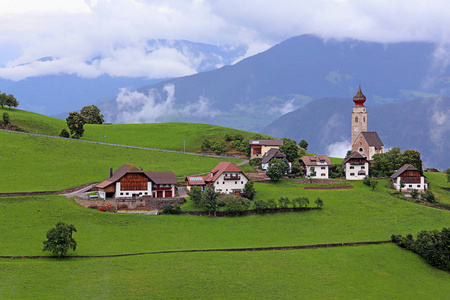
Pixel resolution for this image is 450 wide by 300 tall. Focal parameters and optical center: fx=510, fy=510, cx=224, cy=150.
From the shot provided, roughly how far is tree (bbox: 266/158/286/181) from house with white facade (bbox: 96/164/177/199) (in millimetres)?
25478

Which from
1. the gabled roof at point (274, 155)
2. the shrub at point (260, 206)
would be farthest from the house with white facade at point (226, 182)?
the gabled roof at point (274, 155)

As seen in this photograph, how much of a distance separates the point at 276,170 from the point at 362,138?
4689cm

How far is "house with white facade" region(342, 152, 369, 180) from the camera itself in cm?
12394

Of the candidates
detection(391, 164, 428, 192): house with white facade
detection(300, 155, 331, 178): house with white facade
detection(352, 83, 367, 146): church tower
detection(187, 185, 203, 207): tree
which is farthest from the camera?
detection(352, 83, 367, 146): church tower

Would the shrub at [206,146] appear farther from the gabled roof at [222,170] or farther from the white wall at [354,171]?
the white wall at [354,171]

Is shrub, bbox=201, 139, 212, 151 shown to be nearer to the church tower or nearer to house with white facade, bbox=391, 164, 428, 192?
the church tower

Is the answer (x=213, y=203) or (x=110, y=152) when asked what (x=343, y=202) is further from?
(x=110, y=152)

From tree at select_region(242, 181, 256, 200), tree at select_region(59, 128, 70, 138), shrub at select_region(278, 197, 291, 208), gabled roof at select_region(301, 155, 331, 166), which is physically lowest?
shrub at select_region(278, 197, 291, 208)

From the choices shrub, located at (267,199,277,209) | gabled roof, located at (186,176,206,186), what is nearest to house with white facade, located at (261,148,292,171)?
gabled roof, located at (186,176,206,186)

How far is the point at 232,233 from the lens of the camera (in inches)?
3349

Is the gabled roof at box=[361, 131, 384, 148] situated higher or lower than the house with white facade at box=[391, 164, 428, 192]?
higher

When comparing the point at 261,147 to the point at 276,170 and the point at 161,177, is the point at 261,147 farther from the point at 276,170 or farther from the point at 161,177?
the point at 161,177

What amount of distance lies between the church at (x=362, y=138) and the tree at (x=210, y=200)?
67697 millimetres

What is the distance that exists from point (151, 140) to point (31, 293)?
127 metres
